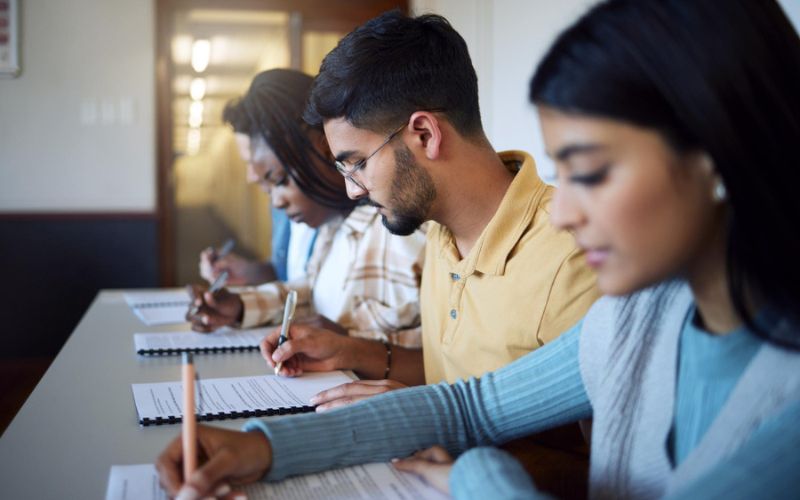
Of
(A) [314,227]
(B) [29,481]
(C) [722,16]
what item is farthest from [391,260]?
(C) [722,16]

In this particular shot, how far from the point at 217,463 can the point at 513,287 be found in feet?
2.00

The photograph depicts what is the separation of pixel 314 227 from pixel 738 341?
5.08 feet

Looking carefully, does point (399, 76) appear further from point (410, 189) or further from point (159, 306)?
point (159, 306)

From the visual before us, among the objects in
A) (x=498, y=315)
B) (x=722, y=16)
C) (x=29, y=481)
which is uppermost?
(x=722, y=16)

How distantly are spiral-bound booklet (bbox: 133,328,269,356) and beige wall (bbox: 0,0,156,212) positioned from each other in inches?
114

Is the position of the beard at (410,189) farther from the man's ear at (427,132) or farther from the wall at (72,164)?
the wall at (72,164)

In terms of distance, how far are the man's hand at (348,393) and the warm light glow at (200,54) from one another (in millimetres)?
3918

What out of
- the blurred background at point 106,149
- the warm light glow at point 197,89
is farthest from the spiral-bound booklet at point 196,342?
the warm light glow at point 197,89

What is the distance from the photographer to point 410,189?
1.37 meters

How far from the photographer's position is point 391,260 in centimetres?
177

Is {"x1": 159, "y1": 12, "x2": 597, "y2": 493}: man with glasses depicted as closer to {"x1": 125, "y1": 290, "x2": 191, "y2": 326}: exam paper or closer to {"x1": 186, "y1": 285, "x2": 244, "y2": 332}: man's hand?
{"x1": 186, "y1": 285, "x2": 244, "y2": 332}: man's hand

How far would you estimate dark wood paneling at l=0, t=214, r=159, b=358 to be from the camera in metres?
4.28

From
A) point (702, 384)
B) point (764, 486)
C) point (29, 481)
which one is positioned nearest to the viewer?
point (764, 486)

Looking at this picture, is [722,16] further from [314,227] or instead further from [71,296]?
[71,296]
